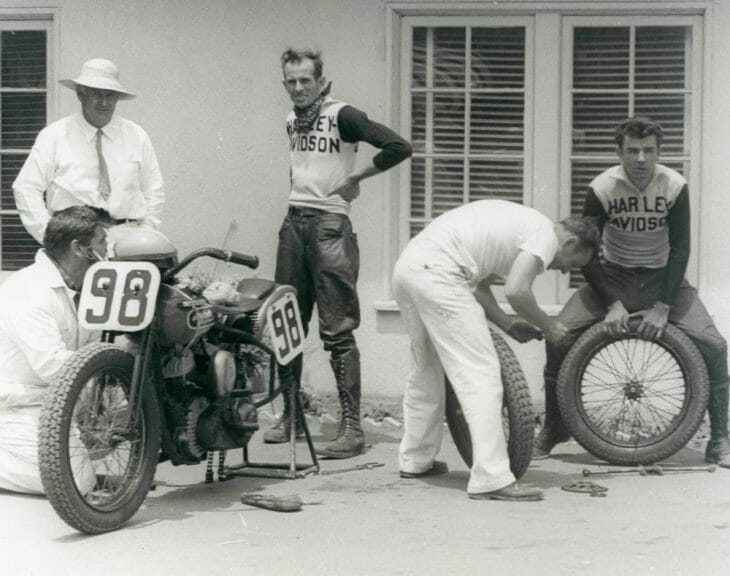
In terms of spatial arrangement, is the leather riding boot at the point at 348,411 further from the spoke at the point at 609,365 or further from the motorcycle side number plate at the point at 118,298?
the motorcycle side number plate at the point at 118,298

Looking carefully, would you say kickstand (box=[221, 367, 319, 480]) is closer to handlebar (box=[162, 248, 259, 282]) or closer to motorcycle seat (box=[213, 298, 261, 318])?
motorcycle seat (box=[213, 298, 261, 318])

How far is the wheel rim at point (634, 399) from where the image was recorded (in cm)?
712

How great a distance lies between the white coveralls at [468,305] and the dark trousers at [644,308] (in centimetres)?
93

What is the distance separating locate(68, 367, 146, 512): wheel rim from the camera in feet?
18.5

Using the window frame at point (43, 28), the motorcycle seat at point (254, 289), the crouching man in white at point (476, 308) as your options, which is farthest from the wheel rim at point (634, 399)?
the window frame at point (43, 28)

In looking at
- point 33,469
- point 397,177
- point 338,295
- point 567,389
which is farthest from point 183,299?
point 397,177

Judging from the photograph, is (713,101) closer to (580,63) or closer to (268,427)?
(580,63)

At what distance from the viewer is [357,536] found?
552 cm

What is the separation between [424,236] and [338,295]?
3.72 ft

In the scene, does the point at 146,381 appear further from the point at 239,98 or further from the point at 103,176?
the point at 239,98

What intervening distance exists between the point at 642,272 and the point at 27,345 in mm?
3336

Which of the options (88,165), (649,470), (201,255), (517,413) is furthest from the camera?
(88,165)

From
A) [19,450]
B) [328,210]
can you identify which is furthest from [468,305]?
[19,450]

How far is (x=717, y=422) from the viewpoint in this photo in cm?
715
